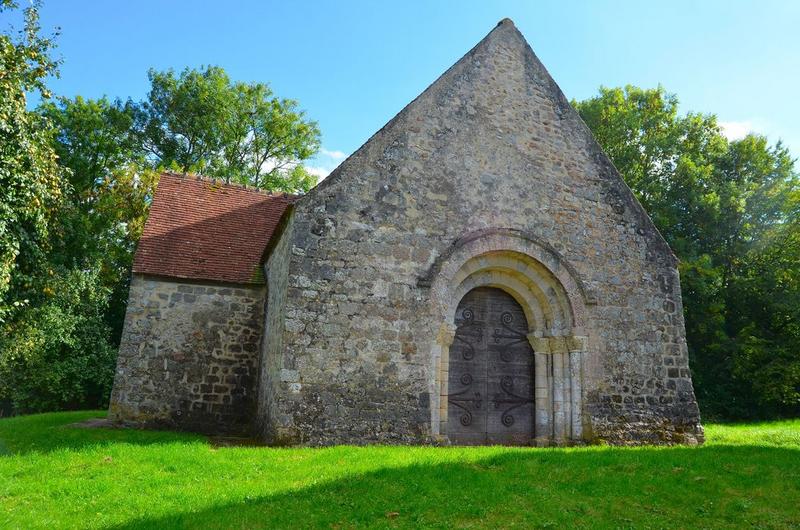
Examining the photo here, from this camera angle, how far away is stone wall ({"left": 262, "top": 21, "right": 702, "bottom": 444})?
370 inches

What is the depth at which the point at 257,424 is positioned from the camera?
1102 cm

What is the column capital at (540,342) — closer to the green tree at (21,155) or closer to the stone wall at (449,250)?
the stone wall at (449,250)

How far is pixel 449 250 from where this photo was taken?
34.1 feet

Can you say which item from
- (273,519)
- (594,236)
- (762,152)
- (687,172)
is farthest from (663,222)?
(273,519)

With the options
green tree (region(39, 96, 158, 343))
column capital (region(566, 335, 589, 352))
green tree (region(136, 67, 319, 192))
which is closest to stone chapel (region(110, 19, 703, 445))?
column capital (region(566, 335, 589, 352))

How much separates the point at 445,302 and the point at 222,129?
2353cm

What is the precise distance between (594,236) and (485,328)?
2.95 m

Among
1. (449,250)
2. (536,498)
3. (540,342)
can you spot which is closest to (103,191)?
(449,250)

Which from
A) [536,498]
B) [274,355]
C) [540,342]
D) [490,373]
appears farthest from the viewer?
[540,342]

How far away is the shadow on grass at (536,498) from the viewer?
18.4 ft

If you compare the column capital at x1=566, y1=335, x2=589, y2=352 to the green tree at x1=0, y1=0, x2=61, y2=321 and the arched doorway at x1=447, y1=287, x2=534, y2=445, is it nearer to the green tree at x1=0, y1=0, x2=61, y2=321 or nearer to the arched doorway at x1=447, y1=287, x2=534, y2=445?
the arched doorway at x1=447, y1=287, x2=534, y2=445

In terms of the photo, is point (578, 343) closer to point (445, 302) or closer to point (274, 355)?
point (445, 302)

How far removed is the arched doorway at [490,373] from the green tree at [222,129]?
68.4 feet

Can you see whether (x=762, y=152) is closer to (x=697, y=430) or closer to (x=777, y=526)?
(x=697, y=430)
